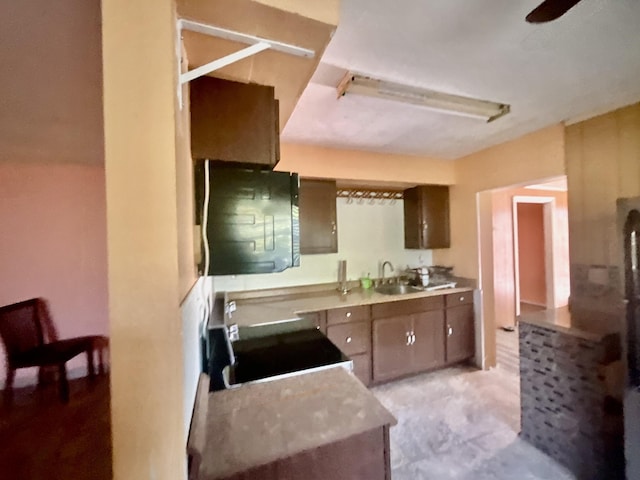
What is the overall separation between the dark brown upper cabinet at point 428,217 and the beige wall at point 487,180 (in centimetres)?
11

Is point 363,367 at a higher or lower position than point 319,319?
lower

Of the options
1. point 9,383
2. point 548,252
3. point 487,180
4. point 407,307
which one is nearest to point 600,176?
point 487,180

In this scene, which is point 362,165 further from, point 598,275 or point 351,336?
point 598,275

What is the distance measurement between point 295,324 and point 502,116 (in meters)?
2.00

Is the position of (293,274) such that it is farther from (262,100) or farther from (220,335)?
(262,100)

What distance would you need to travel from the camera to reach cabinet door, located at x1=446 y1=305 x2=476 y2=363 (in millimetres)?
2978

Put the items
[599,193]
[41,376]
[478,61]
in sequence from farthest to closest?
1. [41,376]
2. [599,193]
3. [478,61]

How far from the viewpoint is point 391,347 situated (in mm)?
2727

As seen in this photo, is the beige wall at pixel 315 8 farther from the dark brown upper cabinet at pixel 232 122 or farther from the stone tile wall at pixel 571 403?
the stone tile wall at pixel 571 403

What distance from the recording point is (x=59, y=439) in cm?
185

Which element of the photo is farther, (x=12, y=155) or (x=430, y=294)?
(x=430, y=294)

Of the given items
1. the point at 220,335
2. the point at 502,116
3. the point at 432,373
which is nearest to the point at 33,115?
the point at 220,335

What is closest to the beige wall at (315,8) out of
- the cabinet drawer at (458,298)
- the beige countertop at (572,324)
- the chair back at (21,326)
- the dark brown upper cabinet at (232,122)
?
the dark brown upper cabinet at (232,122)

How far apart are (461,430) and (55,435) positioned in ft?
9.06
